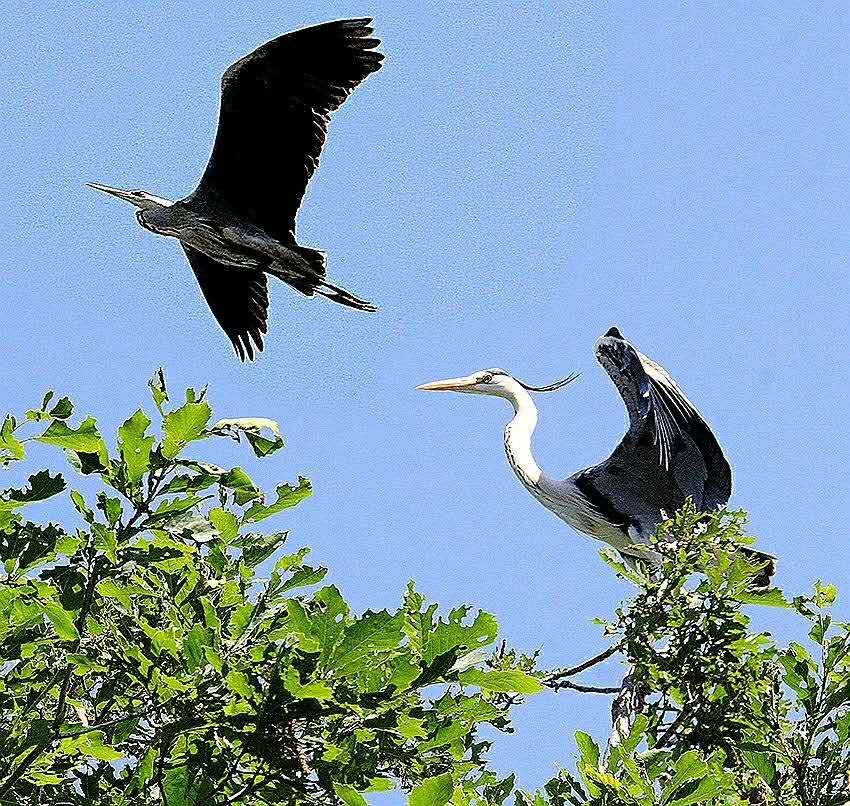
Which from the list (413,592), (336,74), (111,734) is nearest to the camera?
(111,734)

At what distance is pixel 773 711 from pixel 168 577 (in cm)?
297

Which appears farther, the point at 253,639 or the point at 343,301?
the point at 343,301

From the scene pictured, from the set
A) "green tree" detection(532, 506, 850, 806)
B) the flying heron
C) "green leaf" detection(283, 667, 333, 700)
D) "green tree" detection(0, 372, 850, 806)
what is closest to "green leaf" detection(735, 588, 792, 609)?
"green tree" detection(532, 506, 850, 806)

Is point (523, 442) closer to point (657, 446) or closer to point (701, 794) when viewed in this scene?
point (657, 446)

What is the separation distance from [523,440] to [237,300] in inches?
107

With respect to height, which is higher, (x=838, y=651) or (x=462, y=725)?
(x=838, y=651)

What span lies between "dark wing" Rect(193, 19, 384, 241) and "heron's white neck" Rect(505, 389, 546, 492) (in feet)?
9.90

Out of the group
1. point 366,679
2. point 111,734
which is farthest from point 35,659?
point 366,679

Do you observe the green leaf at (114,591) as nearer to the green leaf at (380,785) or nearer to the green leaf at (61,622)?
the green leaf at (61,622)

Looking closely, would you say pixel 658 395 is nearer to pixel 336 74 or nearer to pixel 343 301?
pixel 343 301

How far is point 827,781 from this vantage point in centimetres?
579

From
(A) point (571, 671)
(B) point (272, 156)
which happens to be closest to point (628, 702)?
(A) point (571, 671)

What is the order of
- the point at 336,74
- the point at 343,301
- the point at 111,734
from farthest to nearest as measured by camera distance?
the point at 343,301
the point at 336,74
the point at 111,734

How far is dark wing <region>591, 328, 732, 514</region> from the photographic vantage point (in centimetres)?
920
